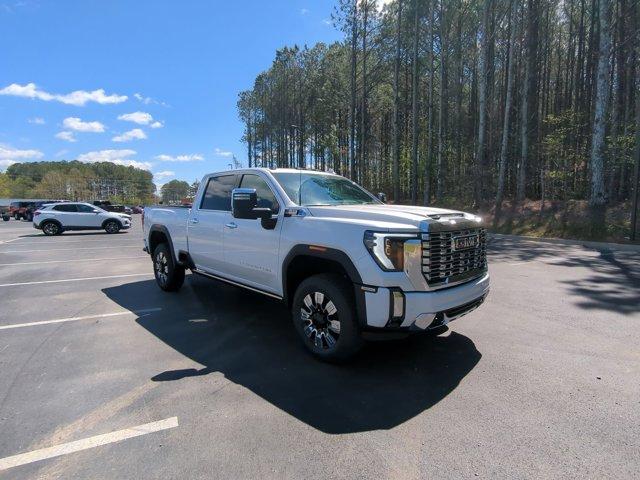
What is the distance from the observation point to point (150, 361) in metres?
4.24

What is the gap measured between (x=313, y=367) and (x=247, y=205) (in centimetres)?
179

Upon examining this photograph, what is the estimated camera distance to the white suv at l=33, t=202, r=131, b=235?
21.5m

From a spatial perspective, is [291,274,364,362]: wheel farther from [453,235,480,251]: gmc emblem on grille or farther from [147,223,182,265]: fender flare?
[147,223,182,265]: fender flare

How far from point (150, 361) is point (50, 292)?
466 centimetres

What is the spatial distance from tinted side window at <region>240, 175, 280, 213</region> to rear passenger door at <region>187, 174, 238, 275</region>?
282 millimetres

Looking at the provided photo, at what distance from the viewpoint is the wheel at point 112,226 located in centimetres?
2256

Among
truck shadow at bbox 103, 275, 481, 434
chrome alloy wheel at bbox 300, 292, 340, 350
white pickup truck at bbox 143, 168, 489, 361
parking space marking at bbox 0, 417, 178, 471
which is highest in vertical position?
white pickup truck at bbox 143, 168, 489, 361

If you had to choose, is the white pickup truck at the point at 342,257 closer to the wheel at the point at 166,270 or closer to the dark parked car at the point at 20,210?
the wheel at the point at 166,270

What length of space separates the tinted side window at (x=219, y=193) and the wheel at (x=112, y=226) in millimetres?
18873

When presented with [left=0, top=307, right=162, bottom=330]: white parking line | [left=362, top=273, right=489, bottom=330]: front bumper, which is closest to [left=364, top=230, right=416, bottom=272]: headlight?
[left=362, top=273, right=489, bottom=330]: front bumper

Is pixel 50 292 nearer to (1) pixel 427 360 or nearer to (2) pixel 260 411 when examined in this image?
(2) pixel 260 411

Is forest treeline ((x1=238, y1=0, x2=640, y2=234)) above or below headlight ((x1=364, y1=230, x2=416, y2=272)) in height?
above

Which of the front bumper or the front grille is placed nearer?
the front bumper

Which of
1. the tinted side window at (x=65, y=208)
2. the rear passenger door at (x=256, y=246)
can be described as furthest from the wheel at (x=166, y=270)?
the tinted side window at (x=65, y=208)
